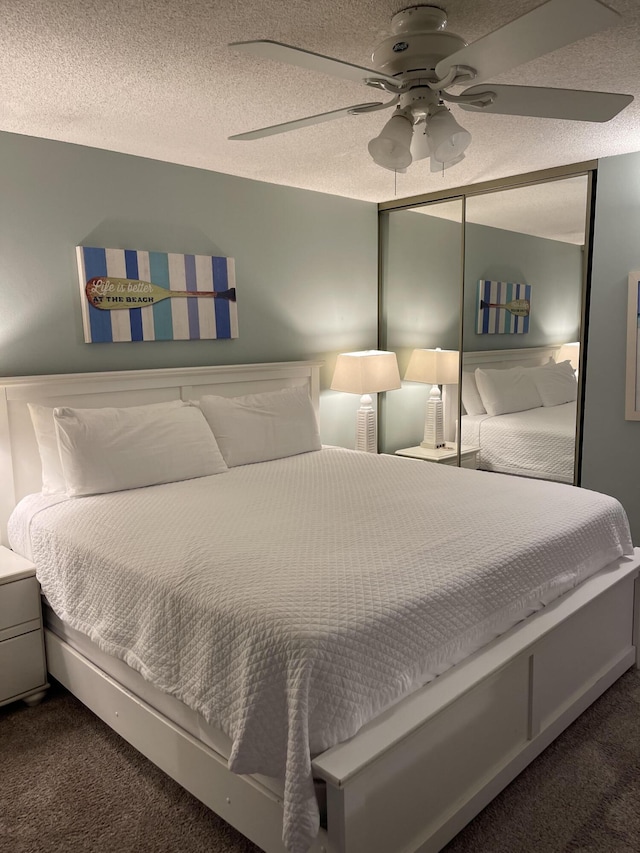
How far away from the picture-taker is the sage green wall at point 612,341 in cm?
338

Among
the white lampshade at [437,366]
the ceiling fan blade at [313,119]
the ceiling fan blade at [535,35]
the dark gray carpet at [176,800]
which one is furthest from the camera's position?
the white lampshade at [437,366]

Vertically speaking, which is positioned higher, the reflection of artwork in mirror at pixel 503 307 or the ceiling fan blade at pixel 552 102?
the ceiling fan blade at pixel 552 102

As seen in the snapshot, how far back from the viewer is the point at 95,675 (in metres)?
2.26

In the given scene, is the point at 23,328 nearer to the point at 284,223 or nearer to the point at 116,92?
the point at 116,92

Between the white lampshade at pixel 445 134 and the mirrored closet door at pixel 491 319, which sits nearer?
the white lampshade at pixel 445 134

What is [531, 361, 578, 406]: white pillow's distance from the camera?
366 centimetres

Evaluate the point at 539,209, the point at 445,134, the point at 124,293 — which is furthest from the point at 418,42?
the point at 539,209

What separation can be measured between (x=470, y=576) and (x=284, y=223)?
2792 millimetres

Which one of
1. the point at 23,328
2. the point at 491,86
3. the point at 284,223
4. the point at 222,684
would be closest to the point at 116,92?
the point at 23,328

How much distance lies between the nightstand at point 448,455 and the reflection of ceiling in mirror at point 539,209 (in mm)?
1399

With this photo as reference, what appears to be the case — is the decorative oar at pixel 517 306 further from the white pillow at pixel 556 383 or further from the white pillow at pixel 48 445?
the white pillow at pixel 48 445

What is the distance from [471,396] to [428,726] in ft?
9.15

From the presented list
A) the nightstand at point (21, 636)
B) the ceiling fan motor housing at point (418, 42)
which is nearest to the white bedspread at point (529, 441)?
the ceiling fan motor housing at point (418, 42)

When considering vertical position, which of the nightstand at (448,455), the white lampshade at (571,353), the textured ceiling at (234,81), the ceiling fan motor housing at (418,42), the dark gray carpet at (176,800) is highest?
the textured ceiling at (234,81)
